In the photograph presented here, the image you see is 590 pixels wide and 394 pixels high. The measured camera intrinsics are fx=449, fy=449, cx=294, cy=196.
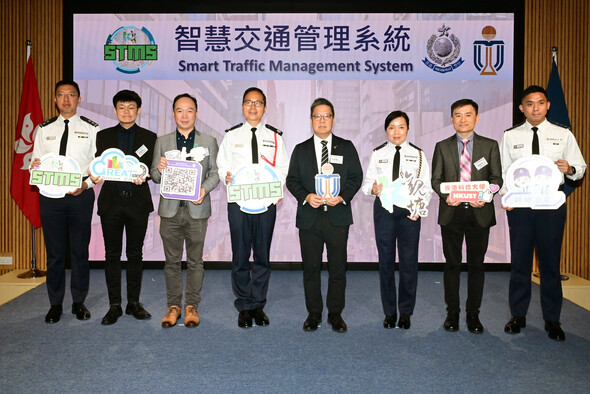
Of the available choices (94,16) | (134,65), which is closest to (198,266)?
(134,65)

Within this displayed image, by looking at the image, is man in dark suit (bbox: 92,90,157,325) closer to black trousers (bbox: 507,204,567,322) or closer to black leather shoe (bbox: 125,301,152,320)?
black leather shoe (bbox: 125,301,152,320)

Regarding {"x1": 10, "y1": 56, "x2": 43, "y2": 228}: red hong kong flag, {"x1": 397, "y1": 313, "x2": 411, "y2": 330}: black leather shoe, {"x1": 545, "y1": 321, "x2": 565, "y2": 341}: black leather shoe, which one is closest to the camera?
{"x1": 545, "y1": 321, "x2": 565, "y2": 341}: black leather shoe

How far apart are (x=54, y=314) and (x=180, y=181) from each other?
1.47 metres

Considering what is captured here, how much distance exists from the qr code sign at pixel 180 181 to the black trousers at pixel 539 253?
240cm

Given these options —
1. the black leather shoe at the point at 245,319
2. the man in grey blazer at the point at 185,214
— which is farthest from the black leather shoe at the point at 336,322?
the man in grey blazer at the point at 185,214

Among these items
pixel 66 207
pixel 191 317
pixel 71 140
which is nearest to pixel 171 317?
pixel 191 317

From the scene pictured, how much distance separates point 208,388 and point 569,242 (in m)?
4.83

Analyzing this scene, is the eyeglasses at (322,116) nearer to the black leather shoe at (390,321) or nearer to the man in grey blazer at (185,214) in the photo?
the man in grey blazer at (185,214)

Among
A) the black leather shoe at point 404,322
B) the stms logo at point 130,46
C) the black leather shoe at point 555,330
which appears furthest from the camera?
the stms logo at point 130,46

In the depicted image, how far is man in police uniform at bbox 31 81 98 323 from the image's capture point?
138 inches

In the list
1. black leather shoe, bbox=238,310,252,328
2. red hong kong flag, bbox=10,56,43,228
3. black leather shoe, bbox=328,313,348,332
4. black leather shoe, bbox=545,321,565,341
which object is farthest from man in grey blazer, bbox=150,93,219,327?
black leather shoe, bbox=545,321,565,341

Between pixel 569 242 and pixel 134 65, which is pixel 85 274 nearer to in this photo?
pixel 134 65

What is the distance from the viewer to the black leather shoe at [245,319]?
3404 mm

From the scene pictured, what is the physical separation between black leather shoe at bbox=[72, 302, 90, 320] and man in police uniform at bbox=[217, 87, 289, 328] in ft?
3.93
